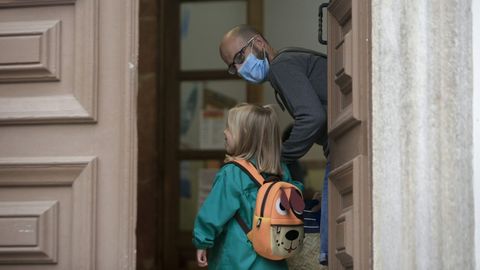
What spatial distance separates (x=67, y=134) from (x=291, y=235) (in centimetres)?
90

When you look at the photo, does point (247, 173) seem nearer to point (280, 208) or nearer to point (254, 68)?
point (280, 208)

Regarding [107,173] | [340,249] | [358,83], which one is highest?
[358,83]

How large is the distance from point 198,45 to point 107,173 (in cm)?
390

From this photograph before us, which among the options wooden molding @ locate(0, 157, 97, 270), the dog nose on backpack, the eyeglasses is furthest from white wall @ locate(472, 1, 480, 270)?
wooden molding @ locate(0, 157, 97, 270)

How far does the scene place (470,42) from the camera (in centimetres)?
313

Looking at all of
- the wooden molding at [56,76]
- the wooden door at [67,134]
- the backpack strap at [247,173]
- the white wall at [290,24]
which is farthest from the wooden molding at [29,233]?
the white wall at [290,24]

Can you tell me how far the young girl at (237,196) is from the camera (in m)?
3.79

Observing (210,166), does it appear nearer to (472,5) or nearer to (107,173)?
(107,173)

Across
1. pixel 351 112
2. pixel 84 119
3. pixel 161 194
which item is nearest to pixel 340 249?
pixel 351 112

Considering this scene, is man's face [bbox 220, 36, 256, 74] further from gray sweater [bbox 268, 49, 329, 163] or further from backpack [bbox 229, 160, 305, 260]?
backpack [bbox 229, 160, 305, 260]

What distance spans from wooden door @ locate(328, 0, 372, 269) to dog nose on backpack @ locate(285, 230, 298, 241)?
0.63 ft

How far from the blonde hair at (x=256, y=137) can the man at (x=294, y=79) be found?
0.34ft

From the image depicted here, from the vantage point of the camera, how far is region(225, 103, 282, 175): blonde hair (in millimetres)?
3969

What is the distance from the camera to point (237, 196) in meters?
3.82
